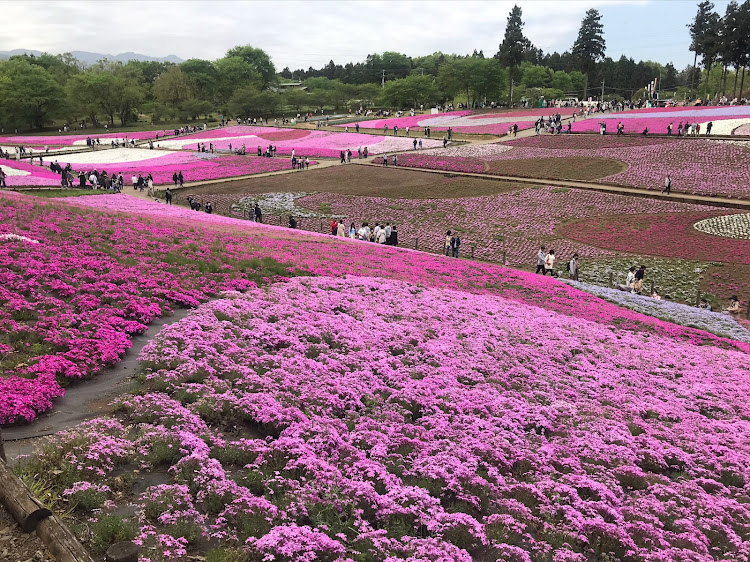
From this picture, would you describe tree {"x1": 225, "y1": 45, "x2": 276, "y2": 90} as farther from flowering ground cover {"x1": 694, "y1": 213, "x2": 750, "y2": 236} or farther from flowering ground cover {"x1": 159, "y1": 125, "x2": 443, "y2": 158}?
flowering ground cover {"x1": 694, "y1": 213, "x2": 750, "y2": 236}

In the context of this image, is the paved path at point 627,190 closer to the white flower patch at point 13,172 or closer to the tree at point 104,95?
A: the white flower patch at point 13,172

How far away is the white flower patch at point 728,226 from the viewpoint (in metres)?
34.8

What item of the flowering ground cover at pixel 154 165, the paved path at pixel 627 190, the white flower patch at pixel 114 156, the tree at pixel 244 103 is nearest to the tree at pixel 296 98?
the tree at pixel 244 103

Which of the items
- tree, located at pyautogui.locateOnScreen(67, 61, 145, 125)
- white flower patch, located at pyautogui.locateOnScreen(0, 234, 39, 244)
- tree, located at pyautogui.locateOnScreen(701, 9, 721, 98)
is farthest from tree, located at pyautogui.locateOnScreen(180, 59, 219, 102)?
white flower patch, located at pyautogui.locateOnScreen(0, 234, 39, 244)

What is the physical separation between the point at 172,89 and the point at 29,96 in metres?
29.0

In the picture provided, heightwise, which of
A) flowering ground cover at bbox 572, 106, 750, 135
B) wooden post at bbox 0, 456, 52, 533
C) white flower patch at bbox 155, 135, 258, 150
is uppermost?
flowering ground cover at bbox 572, 106, 750, 135

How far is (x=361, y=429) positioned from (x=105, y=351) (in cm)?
585

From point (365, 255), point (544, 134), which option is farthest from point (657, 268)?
point (544, 134)

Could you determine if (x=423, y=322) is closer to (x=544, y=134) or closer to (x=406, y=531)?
(x=406, y=531)

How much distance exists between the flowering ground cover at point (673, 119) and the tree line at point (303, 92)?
18.2 m

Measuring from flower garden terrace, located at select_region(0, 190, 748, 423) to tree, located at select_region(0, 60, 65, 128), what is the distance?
10510 cm

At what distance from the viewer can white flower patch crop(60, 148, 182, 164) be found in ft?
230

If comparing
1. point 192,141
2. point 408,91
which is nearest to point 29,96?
point 192,141

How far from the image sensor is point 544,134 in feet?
236
